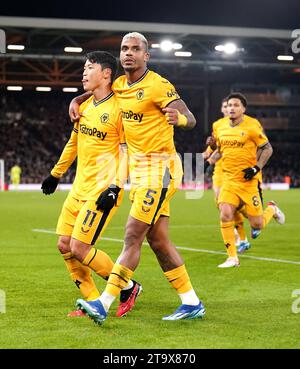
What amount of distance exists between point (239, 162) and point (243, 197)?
A: 1.87 feet

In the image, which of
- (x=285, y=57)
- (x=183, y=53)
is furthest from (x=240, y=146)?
(x=285, y=57)

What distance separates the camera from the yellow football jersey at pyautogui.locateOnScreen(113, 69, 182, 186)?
260 inches

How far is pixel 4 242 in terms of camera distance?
14.2 metres

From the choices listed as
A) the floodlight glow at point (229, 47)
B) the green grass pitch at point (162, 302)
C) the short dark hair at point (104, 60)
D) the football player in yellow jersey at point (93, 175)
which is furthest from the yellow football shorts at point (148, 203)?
the floodlight glow at point (229, 47)

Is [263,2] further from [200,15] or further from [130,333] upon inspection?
[130,333]

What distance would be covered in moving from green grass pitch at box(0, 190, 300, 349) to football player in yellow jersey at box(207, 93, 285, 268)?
719 mm

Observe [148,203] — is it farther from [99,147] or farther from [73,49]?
[73,49]

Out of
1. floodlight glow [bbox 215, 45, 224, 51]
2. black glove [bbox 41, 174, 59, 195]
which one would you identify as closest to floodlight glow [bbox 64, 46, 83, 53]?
floodlight glow [bbox 215, 45, 224, 51]

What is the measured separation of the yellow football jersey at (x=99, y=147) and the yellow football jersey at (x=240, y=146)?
4.62 meters

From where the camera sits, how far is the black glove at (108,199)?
6.70m

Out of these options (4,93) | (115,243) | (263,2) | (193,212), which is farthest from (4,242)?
(4,93)

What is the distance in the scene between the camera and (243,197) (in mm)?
11273

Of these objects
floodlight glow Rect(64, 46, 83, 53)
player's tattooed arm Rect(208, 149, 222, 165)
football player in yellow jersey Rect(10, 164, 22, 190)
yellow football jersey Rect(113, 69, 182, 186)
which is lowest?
football player in yellow jersey Rect(10, 164, 22, 190)

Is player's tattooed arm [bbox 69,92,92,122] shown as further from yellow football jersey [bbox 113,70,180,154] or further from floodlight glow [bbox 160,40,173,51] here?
floodlight glow [bbox 160,40,173,51]
